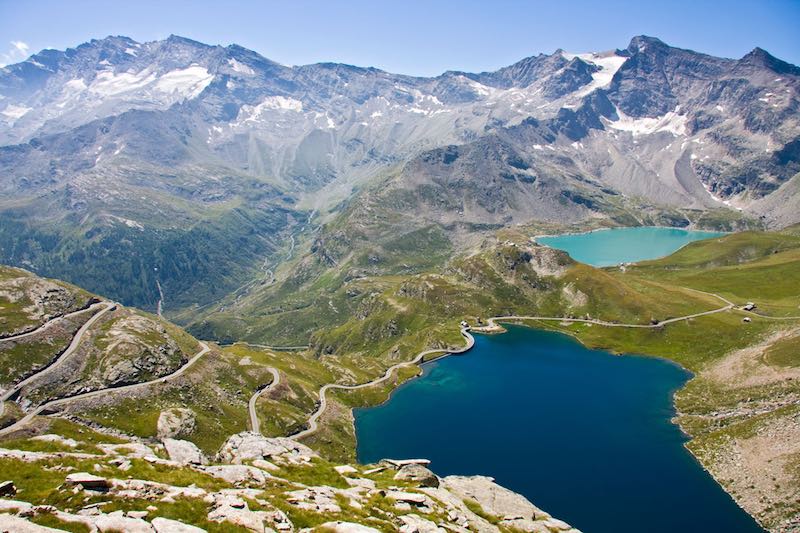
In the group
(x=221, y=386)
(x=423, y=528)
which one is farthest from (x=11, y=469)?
(x=221, y=386)

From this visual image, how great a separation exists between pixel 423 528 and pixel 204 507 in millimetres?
21719

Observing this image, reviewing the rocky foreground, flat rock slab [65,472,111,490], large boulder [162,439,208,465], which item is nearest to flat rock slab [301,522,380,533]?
the rocky foreground

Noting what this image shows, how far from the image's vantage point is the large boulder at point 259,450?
77750 mm

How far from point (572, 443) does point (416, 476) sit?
8320cm

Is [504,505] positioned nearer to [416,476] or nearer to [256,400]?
[416,476]

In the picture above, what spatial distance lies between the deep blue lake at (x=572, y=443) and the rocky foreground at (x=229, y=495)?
43.1 meters

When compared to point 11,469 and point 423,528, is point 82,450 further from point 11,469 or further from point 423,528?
point 423,528

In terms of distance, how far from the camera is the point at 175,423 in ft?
410

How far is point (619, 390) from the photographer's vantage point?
17900 centimetres

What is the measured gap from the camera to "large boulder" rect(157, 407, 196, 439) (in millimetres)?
121875

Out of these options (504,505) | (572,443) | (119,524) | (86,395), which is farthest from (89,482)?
(572,443)

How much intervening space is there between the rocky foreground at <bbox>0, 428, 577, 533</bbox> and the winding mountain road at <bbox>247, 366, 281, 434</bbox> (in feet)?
190

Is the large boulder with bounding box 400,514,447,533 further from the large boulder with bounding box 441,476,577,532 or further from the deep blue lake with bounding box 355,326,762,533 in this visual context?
the deep blue lake with bounding box 355,326,762,533

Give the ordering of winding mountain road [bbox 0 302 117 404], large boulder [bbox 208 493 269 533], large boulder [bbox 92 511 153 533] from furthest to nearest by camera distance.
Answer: winding mountain road [bbox 0 302 117 404] < large boulder [bbox 208 493 269 533] < large boulder [bbox 92 511 153 533]
